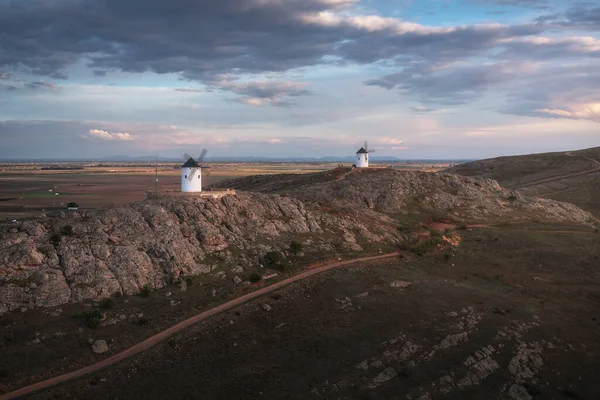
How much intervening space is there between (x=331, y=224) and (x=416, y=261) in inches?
400

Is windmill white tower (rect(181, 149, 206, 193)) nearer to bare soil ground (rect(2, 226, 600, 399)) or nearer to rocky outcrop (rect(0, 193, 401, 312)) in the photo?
rocky outcrop (rect(0, 193, 401, 312))

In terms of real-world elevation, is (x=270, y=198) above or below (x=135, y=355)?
above

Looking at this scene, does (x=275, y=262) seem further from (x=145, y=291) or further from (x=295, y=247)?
(x=145, y=291)

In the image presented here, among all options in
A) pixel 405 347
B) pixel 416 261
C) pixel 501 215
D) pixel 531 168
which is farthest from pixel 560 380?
pixel 531 168

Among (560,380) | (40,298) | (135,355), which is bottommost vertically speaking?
(560,380)

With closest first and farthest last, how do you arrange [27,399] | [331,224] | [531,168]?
[27,399] → [331,224] → [531,168]

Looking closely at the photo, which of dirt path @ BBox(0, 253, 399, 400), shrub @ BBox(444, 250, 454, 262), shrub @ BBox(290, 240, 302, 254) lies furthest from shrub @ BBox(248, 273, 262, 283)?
shrub @ BBox(444, 250, 454, 262)

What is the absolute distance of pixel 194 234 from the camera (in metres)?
43.2

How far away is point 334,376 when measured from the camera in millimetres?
28172

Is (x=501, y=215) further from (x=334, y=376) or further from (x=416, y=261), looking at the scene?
(x=334, y=376)

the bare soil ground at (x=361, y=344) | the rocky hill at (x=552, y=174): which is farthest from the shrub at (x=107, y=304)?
the rocky hill at (x=552, y=174)

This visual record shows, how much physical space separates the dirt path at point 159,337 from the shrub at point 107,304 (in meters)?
4.37

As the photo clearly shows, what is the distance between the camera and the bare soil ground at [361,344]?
89.4ft

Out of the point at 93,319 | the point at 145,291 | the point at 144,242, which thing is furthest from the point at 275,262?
the point at 93,319
